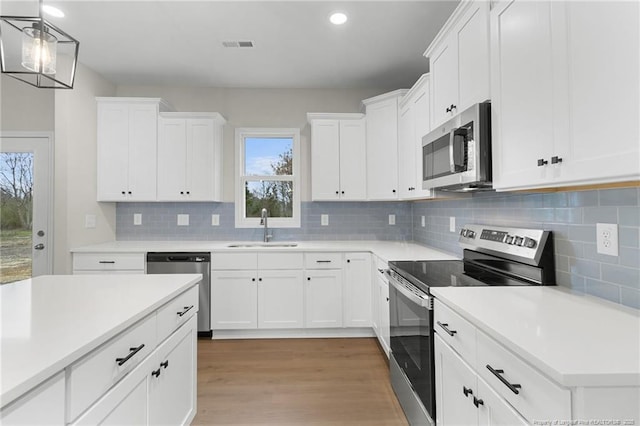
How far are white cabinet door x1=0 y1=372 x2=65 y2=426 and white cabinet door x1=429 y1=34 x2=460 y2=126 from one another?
7.02 feet

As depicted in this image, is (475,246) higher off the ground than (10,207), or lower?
lower

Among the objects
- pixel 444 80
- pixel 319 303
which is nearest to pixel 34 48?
pixel 444 80

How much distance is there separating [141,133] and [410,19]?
288 cm

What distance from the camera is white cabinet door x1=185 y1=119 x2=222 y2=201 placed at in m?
3.46

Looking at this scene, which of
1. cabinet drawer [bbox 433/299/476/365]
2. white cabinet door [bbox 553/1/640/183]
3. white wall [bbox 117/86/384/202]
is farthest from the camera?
white wall [bbox 117/86/384/202]

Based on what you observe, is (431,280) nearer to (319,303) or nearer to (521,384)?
(521,384)

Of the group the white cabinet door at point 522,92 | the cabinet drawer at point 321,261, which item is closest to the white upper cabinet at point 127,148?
the cabinet drawer at point 321,261

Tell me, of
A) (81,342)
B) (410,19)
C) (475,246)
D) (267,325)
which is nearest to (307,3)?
(410,19)

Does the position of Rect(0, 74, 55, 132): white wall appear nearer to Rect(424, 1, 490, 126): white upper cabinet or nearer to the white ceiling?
the white ceiling

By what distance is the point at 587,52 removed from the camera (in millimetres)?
1003

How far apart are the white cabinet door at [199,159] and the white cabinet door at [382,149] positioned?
5.69ft

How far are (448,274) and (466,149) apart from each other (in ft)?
2.38

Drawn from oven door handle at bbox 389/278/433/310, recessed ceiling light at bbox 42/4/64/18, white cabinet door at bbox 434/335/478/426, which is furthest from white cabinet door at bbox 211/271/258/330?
recessed ceiling light at bbox 42/4/64/18

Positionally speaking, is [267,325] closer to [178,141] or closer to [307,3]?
[178,141]
